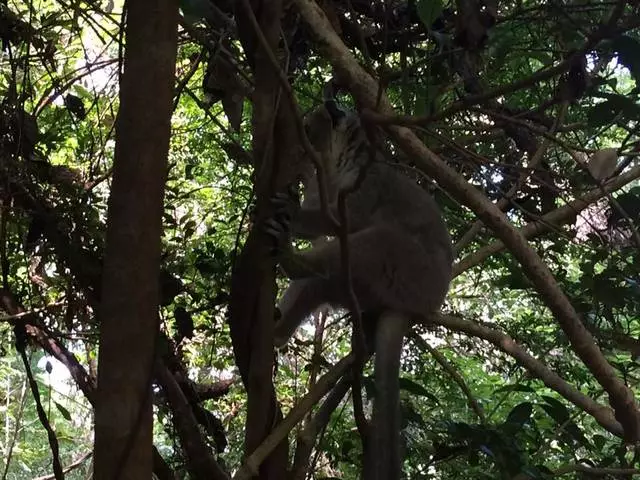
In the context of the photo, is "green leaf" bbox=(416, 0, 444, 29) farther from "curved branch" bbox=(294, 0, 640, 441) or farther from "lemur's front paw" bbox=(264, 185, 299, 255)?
"lemur's front paw" bbox=(264, 185, 299, 255)

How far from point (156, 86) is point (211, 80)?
116 centimetres

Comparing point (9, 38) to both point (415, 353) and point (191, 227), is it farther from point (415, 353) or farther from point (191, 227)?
point (415, 353)

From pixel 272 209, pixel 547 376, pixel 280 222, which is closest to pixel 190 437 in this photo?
pixel 280 222

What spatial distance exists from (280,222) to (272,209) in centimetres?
39

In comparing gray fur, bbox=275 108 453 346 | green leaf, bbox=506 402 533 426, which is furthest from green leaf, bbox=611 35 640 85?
gray fur, bbox=275 108 453 346

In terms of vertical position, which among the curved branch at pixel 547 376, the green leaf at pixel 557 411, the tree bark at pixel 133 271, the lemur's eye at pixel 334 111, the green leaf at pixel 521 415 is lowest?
the tree bark at pixel 133 271

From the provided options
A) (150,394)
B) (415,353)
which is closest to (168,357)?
(150,394)

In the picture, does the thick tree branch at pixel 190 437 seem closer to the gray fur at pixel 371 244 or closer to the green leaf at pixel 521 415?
the gray fur at pixel 371 244

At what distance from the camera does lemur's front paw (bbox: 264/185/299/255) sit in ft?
6.38

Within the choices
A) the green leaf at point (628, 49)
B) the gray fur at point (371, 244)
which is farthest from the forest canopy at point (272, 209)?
the gray fur at point (371, 244)

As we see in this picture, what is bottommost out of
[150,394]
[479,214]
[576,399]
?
[150,394]

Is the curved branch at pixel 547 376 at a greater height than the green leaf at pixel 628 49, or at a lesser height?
greater

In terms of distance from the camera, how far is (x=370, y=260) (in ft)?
10.8

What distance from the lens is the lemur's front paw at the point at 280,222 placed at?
1.94m
